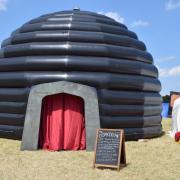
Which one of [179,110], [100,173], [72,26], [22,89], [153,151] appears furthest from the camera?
[179,110]

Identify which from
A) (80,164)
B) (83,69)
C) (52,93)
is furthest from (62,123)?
(80,164)

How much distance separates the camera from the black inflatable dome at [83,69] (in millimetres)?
11211

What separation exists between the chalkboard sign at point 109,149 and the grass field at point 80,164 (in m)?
0.22

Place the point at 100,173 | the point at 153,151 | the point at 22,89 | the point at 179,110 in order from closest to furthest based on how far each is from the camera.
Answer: the point at 100,173 → the point at 153,151 → the point at 22,89 → the point at 179,110

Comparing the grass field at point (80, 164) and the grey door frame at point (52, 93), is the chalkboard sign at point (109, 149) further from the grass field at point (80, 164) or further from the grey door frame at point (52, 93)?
the grey door frame at point (52, 93)

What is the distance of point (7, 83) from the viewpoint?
11883mm

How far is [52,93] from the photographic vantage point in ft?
35.0

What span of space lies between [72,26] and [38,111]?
3.28 m

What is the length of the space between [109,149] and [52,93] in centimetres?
291

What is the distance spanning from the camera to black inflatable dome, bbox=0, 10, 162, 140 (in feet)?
36.8

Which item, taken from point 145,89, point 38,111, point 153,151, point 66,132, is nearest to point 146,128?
point 145,89

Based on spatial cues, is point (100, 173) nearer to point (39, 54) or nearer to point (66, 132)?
point (66, 132)

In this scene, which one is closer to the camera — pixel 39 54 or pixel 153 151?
pixel 153 151

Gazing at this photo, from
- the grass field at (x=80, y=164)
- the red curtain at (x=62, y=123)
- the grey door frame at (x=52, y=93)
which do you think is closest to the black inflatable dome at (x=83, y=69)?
the grey door frame at (x=52, y=93)
